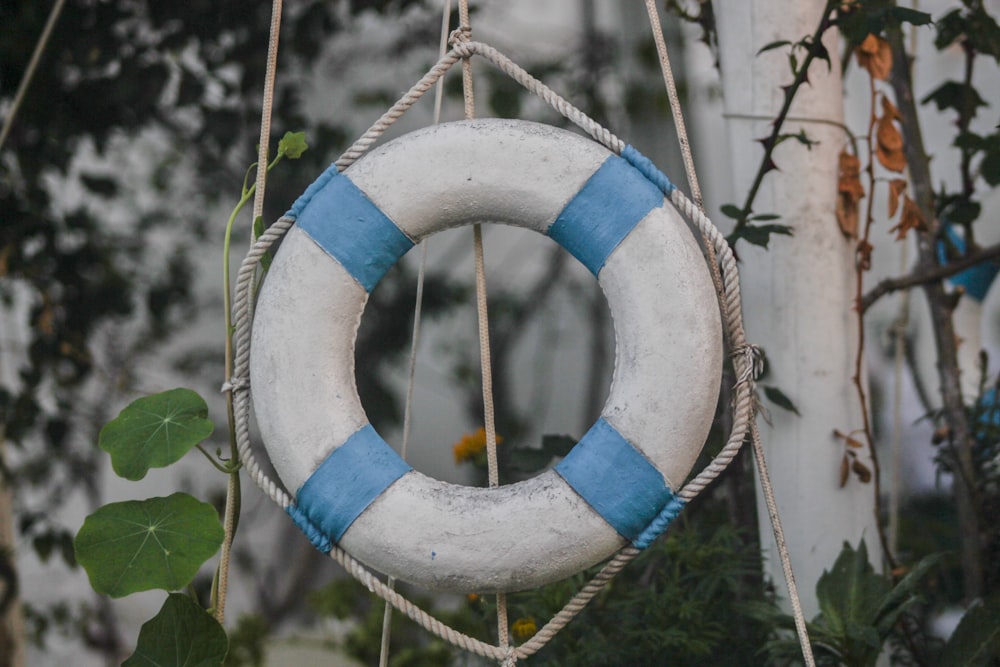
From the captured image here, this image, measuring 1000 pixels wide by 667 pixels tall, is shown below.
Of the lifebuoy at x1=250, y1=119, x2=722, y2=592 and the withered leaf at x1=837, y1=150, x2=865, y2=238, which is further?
the withered leaf at x1=837, y1=150, x2=865, y2=238

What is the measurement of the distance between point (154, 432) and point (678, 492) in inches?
23.3

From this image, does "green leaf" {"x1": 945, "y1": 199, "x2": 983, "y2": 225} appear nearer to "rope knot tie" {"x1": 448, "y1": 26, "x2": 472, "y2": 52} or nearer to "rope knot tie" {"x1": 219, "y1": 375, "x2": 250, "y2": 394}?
"rope knot tie" {"x1": 448, "y1": 26, "x2": 472, "y2": 52}

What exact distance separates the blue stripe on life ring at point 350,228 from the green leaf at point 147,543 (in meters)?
0.32

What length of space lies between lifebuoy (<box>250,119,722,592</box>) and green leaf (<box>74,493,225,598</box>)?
11 cm

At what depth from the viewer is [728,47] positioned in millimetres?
1413

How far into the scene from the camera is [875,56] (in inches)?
56.1

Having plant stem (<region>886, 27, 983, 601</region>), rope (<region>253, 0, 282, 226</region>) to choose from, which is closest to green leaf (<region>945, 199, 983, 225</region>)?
plant stem (<region>886, 27, 983, 601</region>)

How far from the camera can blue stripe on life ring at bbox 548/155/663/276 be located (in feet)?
3.40

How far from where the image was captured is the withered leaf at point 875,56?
1419mm

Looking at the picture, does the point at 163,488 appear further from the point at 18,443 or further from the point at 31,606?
the point at 18,443

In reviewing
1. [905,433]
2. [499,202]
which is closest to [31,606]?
[499,202]

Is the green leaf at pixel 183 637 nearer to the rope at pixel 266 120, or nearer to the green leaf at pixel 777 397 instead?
the rope at pixel 266 120

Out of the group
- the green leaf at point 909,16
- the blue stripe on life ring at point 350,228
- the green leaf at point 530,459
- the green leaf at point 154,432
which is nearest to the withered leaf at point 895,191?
the green leaf at point 909,16

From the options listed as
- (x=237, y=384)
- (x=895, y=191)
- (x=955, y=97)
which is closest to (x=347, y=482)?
(x=237, y=384)
